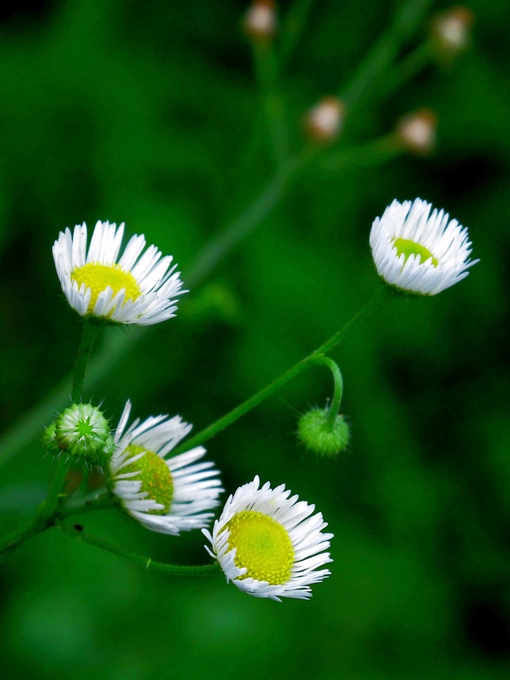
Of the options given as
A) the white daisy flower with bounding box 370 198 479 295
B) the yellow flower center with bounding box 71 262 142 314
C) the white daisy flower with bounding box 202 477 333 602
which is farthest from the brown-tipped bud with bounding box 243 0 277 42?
the white daisy flower with bounding box 202 477 333 602

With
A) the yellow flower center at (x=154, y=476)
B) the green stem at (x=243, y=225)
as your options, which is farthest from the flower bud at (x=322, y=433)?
the green stem at (x=243, y=225)

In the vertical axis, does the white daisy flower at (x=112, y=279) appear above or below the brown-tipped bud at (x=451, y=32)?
below

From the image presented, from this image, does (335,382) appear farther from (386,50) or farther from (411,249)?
(386,50)

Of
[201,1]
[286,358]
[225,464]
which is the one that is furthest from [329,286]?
[201,1]

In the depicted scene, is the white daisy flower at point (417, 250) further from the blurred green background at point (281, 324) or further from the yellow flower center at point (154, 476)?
the blurred green background at point (281, 324)

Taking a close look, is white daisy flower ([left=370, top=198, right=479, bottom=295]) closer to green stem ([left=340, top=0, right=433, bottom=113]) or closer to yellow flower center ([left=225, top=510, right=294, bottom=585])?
yellow flower center ([left=225, top=510, right=294, bottom=585])

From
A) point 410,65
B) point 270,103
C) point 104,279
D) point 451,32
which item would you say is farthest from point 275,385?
point 410,65
